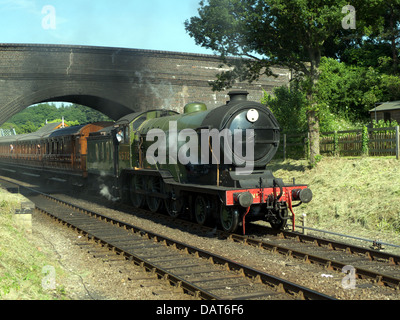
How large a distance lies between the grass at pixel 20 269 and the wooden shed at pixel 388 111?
20904mm

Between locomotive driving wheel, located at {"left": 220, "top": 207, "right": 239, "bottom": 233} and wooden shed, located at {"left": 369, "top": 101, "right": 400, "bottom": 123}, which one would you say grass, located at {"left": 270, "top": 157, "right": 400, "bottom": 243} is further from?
wooden shed, located at {"left": 369, "top": 101, "right": 400, "bottom": 123}

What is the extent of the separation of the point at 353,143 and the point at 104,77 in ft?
54.3

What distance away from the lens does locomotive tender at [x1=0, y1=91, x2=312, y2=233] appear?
10.3 metres

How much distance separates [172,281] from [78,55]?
74.1 ft

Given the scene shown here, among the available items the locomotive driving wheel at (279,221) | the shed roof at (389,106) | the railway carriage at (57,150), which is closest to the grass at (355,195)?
the locomotive driving wheel at (279,221)

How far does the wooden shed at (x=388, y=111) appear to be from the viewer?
24094 mm

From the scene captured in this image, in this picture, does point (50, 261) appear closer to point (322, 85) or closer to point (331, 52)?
point (322, 85)

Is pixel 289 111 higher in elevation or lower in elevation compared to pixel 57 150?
higher

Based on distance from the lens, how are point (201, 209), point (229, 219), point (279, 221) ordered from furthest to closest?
point (201, 209) → point (279, 221) → point (229, 219)

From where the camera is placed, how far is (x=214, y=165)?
11.0m

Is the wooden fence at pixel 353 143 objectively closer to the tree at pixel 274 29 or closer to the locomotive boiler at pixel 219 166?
the tree at pixel 274 29

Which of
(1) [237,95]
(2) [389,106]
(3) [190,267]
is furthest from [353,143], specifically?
(3) [190,267]

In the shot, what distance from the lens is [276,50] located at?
17.6 m

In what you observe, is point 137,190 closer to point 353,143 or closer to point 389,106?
point 353,143
